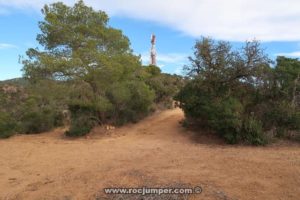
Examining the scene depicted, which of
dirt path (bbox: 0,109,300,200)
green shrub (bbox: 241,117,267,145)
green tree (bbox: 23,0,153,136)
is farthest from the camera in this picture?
green tree (bbox: 23,0,153,136)

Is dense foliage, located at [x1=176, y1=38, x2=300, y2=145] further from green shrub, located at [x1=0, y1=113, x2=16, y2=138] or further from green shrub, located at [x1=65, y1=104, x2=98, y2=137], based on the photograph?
green shrub, located at [x1=0, y1=113, x2=16, y2=138]

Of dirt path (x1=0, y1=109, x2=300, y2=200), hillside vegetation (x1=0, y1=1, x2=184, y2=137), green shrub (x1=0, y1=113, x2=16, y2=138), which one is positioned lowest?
dirt path (x1=0, y1=109, x2=300, y2=200)

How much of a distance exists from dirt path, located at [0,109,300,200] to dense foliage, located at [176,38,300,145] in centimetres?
96

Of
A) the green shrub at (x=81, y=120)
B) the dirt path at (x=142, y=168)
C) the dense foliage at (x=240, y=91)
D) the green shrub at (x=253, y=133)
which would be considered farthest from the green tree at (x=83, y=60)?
the green shrub at (x=253, y=133)

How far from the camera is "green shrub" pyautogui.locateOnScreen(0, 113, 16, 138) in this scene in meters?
16.8

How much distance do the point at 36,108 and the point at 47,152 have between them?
665 cm

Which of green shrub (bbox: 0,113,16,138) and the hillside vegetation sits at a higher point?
the hillside vegetation

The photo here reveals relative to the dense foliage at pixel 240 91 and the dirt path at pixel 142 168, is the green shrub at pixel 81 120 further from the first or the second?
the dense foliage at pixel 240 91

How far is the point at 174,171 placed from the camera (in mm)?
8008

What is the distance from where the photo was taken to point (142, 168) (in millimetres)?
8602

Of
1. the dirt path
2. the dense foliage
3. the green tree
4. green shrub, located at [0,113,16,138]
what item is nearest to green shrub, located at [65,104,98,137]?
the green tree

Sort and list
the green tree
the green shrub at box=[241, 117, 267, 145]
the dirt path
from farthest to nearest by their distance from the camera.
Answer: the green tree
the green shrub at box=[241, 117, 267, 145]
the dirt path

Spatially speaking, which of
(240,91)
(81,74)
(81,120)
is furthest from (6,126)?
(240,91)

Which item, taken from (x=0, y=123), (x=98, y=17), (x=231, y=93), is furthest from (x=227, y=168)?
(x=0, y=123)
